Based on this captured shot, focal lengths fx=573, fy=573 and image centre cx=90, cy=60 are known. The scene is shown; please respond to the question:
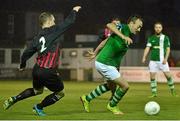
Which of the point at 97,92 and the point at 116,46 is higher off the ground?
the point at 116,46

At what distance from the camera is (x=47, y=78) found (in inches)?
444

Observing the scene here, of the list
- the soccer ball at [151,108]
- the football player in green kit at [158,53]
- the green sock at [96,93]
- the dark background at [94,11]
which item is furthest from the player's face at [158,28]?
the dark background at [94,11]

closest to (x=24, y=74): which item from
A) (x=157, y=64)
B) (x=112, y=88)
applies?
(x=157, y=64)

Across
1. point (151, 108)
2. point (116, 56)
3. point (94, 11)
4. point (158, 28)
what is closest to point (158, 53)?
point (158, 28)

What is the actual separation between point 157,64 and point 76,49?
19134 mm

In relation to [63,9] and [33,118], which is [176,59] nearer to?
[63,9]

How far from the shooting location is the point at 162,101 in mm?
16094

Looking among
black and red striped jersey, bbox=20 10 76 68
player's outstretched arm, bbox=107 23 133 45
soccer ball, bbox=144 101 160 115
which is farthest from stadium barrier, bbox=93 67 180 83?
black and red striped jersey, bbox=20 10 76 68

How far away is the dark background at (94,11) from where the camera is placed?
48625mm

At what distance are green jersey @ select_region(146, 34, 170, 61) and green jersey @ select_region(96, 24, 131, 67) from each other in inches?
247

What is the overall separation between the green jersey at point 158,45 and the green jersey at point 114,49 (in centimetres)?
627

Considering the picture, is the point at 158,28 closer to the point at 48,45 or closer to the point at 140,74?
the point at 48,45

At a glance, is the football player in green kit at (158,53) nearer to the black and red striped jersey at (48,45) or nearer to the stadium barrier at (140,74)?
the black and red striped jersey at (48,45)

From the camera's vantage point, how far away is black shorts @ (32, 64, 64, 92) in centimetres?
1123
